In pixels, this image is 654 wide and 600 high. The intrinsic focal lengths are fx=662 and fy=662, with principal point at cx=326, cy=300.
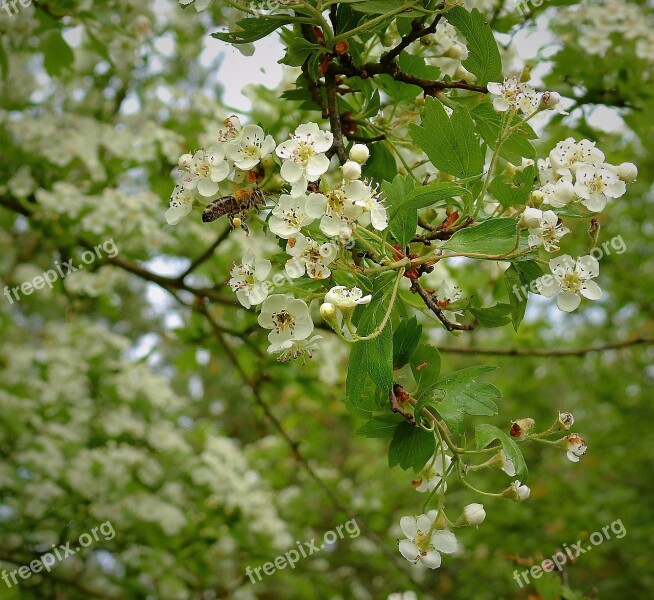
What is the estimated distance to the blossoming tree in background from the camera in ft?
3.07

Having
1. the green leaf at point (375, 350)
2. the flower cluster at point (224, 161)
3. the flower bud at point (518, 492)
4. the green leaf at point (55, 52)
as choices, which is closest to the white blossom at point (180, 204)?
the flower cluster at point (224, 161)

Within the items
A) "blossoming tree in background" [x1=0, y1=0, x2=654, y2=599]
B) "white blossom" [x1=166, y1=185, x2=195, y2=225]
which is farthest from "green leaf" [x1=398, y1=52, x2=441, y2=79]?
"white blossom" [x1=166, y1=185, x2=195, y2=225]

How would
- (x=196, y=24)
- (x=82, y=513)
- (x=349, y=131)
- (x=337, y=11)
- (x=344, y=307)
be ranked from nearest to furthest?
1. (x=344, y=307)
2. (x=337, y=11)
3. (x=349, y=131)
4. (x=82, y=513)
5. (x=196, y=24)

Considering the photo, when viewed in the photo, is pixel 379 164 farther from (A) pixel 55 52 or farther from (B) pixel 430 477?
(A) pixel 55 52

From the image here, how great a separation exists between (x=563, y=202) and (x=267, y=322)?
0.46 m

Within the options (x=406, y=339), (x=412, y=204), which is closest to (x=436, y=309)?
(x=406, y=339)

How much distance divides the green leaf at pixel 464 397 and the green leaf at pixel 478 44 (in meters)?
0.51

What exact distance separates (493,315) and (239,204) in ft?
1.42

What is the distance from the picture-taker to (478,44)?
3.54 feet

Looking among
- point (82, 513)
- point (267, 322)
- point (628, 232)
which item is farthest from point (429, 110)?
point (628, 232)

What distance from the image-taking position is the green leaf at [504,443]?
90cm

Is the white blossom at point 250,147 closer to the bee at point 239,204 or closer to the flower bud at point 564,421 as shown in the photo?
the bee at point 239,204

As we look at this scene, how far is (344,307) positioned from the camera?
869 millimetres

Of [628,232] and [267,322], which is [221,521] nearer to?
[267,322]
